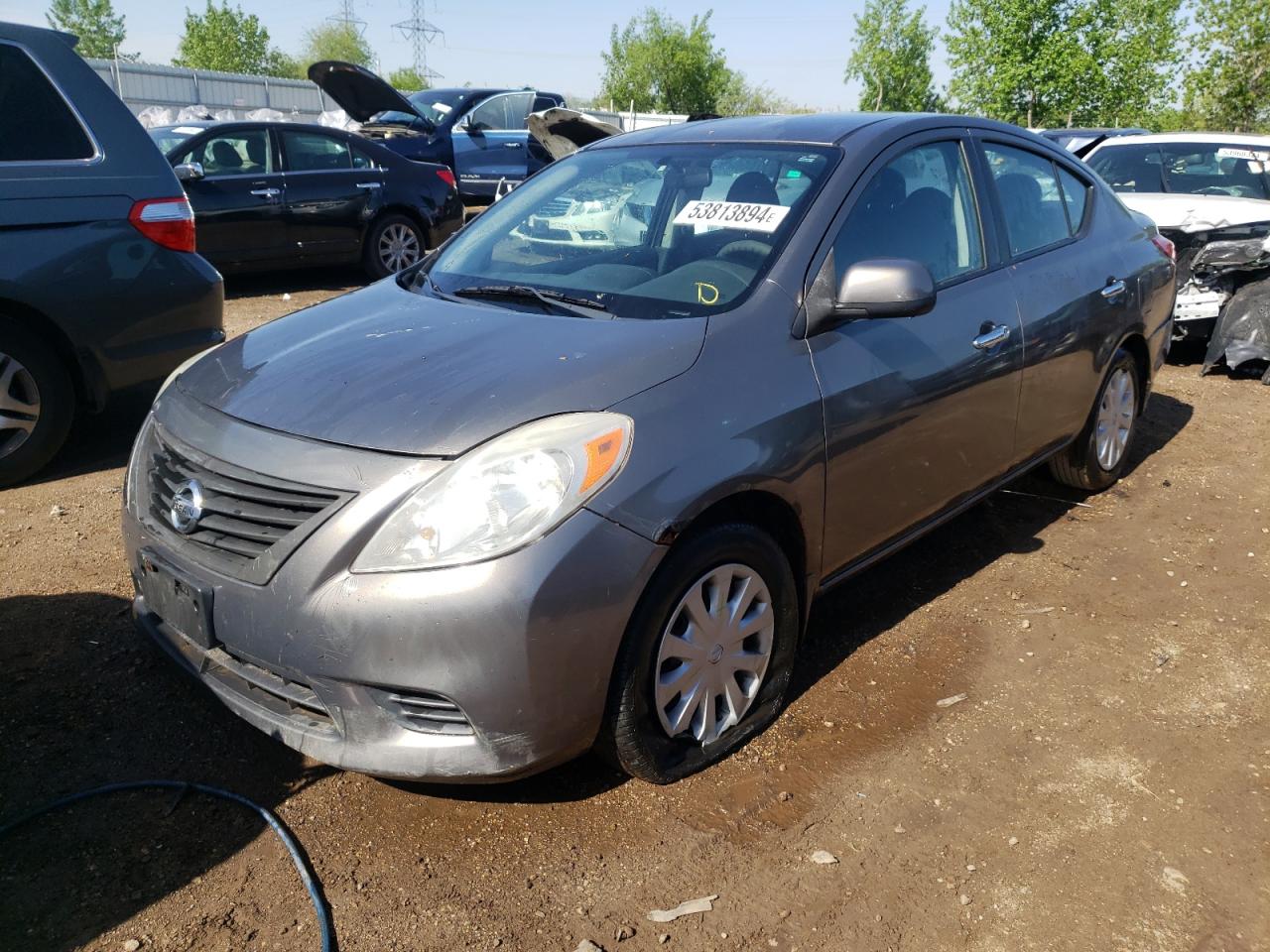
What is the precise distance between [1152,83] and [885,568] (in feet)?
86.4

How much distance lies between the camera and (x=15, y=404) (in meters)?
4.55

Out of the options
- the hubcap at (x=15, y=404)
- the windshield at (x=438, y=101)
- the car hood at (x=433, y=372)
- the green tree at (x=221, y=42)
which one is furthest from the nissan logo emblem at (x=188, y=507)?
the green tree at (x=221, y=42)

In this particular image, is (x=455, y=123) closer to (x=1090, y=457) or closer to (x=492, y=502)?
(x=1090, y=457)

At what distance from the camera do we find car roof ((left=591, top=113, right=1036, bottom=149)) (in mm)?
3516

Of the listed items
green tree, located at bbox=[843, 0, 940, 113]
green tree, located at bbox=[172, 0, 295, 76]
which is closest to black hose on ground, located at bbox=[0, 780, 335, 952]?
green tree, located at bbox=[843, 0, 940, 113]

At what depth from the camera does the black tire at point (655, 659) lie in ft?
8.20

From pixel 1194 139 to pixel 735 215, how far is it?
6.84m

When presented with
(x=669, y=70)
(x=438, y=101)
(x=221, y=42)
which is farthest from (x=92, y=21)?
(x=438, y=101)

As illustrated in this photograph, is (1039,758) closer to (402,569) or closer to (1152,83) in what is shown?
(402,569)

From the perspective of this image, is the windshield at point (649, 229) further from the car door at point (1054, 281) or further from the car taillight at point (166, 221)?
the car taillight at point (166, 221)

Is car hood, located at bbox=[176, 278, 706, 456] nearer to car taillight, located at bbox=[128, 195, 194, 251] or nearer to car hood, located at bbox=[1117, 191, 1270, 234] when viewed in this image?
car taillight, located at bbox=[128, 195, 194, 251]

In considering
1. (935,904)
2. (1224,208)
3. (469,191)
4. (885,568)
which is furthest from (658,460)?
(469,191)

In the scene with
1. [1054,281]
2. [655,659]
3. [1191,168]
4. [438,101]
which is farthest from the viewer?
[438,101]

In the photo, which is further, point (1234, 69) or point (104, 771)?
point (1234, 69)
